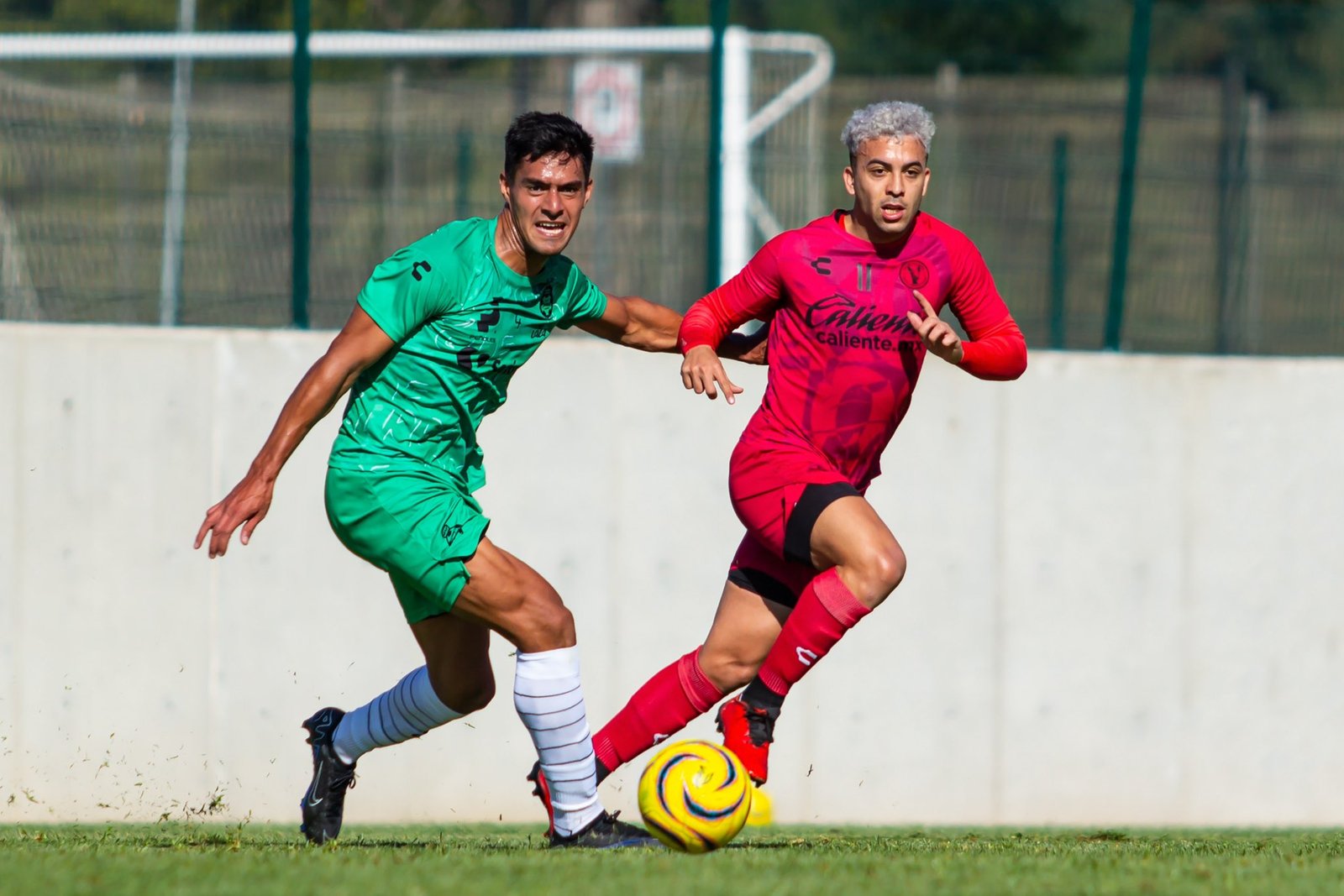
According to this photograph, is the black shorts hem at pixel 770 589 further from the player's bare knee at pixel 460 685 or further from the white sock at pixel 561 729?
the player's bare knee at pixel 460 685

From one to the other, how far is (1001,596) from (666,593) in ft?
5.30

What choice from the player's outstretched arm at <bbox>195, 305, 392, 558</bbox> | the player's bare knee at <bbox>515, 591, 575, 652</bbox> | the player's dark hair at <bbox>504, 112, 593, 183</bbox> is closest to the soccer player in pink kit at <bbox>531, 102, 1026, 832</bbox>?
the player's bare knee at <bbox>515, 591, 575, 652</bbox>

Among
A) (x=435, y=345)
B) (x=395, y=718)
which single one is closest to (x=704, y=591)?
(x=395, y=718)

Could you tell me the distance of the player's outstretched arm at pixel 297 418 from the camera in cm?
478

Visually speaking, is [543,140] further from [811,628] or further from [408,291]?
[811,628]

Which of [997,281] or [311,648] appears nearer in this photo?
[311,648]

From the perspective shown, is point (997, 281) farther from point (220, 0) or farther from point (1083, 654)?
point (220, 0)

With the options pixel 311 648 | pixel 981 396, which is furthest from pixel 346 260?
pixel 981 396

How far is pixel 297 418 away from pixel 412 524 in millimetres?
468

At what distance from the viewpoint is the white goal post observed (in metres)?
8.66

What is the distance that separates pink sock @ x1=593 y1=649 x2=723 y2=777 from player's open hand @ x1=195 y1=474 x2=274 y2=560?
4.81 ft

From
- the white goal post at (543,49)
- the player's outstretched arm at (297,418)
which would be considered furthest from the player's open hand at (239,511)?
the white goal post at (543,49)

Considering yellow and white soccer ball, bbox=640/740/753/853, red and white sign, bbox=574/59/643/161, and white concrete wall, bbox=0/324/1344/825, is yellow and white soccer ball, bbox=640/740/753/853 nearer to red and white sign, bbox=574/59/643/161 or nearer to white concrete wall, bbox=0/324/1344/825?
white concrete wall, bbox=0/324/1344/825

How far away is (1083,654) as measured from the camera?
810 centimetres
